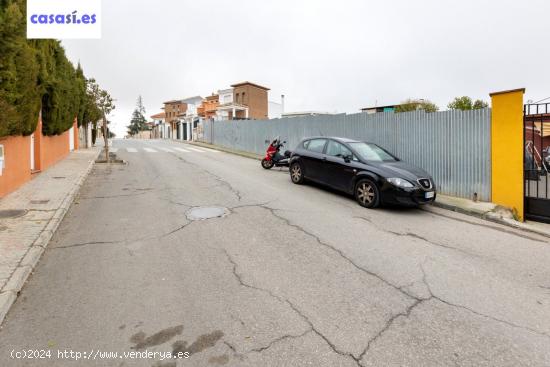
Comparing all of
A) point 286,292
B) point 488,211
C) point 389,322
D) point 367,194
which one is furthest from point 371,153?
point 389,322

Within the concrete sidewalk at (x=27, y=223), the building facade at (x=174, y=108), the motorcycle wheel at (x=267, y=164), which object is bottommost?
the concrete sidewalk at (x=27, y=223)

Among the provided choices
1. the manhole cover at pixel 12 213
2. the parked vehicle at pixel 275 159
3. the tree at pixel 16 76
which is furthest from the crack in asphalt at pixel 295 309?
the parked vehicle at pixel 275 159

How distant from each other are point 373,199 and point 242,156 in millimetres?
13511

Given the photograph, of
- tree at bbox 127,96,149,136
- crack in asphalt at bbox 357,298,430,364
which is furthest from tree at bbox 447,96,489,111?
tree at bbox 127,96,149,136

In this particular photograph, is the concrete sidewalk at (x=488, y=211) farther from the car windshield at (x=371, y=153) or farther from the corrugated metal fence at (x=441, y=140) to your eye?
the car windshield at (x=371, y=153)

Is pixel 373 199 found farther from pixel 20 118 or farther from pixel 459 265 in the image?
pixel 20 118

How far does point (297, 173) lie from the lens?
404 inches

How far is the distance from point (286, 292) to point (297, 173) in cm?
685

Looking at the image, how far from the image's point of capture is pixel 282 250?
4.81 meters

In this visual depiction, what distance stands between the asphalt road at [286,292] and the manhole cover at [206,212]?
0.26 m

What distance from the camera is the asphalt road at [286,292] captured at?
8.89 ft

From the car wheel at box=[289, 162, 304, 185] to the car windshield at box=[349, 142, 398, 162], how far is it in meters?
1.95

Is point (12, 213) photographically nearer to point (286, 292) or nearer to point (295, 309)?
point (286, 292)

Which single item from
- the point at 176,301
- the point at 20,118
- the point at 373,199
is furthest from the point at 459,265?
the point at 20,118
